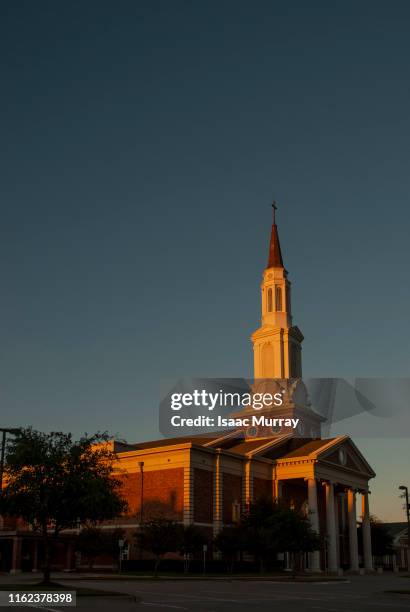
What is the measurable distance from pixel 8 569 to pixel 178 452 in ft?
52.2

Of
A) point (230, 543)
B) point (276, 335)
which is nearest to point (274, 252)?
point (276, 335)

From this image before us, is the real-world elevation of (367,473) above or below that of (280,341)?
below

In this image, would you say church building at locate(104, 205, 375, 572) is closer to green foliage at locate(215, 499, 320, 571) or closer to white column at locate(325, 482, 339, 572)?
white column at locate(325, 482, 339, 572)

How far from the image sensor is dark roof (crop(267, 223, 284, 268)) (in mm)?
87125

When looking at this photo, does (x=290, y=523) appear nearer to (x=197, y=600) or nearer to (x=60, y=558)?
(x=60, y=558)

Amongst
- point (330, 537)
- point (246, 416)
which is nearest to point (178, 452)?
point (330, 537)

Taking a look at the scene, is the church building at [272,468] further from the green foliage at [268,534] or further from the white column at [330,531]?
the green foliage at [268,534]

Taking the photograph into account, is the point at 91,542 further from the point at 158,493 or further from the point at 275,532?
the point at 275,532

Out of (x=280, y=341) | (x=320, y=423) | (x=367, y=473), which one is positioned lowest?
(x=367, y=473)

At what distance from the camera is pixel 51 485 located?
30.7 m

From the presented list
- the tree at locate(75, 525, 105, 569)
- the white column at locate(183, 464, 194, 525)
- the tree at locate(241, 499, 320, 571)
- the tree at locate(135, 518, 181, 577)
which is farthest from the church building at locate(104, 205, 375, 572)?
the tree at locate(135, 518, 181, 577)

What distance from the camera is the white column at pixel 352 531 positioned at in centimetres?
7188

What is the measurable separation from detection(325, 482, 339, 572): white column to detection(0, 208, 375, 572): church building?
96mm

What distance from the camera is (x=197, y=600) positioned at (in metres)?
25.5
